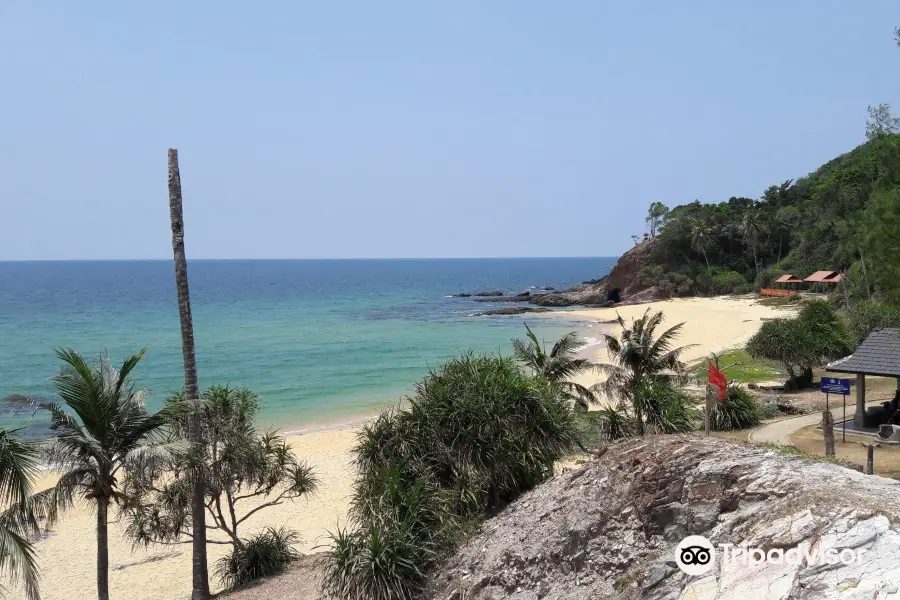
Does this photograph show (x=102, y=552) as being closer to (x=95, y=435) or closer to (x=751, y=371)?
(x=95, y=435)

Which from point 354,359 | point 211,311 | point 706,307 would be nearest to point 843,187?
point 706,307

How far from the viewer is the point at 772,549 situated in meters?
6.88

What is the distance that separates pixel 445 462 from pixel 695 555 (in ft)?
19.8

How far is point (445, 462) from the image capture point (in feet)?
42.8

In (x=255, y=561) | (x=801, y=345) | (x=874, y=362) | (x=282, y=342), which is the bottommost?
(x=255, y=561)

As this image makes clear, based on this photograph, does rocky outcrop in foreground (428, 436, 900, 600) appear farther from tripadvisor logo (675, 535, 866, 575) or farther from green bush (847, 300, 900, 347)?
green bush (847, 300, 900, 347)

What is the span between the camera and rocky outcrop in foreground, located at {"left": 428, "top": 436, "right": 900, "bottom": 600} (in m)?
6.32

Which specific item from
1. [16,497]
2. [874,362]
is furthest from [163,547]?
[874,362]

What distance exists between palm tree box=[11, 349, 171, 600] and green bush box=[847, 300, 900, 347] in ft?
97.8

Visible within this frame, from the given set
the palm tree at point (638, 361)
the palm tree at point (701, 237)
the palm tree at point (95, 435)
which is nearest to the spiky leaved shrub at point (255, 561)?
the palm tree at point (95, 435)

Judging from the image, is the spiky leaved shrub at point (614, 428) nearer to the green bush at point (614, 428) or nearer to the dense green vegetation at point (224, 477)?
the green bush at point (614, 428)

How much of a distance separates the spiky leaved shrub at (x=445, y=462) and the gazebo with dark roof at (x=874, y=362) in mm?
8944

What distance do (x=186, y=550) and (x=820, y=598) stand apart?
1744 centimetres

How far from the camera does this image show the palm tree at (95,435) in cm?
1129
